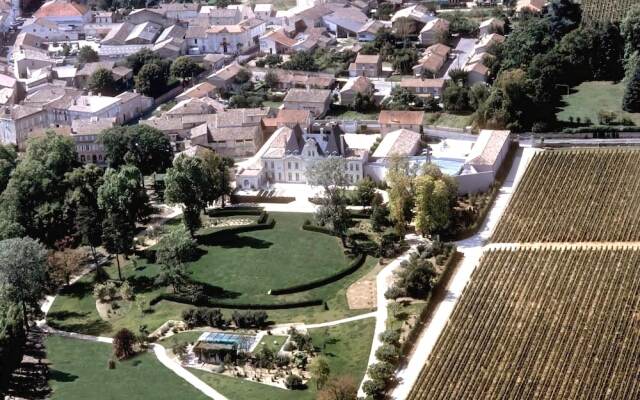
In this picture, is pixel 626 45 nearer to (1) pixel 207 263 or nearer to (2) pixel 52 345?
(1) pixel 207 263

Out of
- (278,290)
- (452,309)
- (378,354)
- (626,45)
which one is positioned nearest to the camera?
(378,354)

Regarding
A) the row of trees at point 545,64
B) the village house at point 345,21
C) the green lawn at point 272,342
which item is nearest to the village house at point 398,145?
the row of trees at point 545,64

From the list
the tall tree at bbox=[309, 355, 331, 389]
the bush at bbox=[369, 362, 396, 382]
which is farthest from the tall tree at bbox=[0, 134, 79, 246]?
the bush at bbox=[369, 362, 396, 382]

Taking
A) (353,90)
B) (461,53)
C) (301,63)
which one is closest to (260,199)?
(353,90)

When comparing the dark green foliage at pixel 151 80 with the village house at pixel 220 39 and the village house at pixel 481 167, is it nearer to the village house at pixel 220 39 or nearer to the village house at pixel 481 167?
the village house at pixel 220 39

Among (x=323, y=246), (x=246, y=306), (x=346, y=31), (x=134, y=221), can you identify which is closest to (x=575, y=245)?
(x=323, y=246)

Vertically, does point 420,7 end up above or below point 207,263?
above

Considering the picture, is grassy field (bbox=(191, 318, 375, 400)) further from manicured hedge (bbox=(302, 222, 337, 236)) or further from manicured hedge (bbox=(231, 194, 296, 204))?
manicured hedge (bbox=(231, 194, 296, 204))
